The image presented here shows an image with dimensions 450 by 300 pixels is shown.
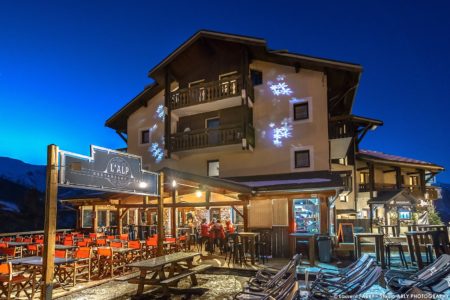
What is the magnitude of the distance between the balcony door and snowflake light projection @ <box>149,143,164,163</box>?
10.5ft

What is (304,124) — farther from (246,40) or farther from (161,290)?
(161,290)

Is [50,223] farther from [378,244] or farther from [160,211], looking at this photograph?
[378,244]

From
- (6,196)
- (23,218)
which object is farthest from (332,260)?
(6,196)

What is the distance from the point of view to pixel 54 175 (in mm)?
6629

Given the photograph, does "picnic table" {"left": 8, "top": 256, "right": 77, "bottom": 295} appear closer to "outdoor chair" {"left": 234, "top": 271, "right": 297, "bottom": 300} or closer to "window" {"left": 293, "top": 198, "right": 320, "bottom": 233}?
"outdoor chair" {"left": 234, "top": 271, "right": 297, "bottom": 300}

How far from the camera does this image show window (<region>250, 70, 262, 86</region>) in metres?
18.2

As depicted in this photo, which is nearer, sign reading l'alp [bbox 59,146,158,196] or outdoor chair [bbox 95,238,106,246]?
sign reading l'alp [bbox 59,146,158,196]

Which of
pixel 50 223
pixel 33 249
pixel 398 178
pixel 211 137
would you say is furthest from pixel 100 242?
pixel 398 178

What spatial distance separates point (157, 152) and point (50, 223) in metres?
14.1

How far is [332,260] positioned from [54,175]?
1018 cm

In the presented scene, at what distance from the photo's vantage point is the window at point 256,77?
18.2 meters

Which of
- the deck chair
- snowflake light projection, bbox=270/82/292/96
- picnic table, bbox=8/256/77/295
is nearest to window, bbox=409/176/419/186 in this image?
snowflake light projection, bbox=270/82/292/96

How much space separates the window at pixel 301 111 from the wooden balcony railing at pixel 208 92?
2.44m

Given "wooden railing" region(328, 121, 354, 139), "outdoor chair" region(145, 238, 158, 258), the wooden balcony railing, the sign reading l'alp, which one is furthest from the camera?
the wooden balcony railing
